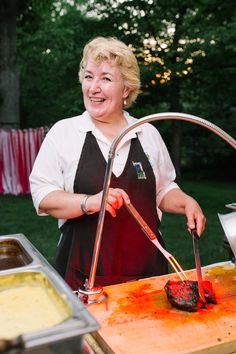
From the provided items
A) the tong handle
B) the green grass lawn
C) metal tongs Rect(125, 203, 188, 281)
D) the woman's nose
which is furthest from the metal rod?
the green grass lawn

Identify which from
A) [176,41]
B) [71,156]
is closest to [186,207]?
[71,156]

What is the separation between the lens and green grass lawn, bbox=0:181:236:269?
579 cm

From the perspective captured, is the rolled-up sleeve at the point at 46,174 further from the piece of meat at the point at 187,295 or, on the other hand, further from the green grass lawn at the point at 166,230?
the green grass lawn at the point at 166,230

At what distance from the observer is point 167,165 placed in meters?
2.27

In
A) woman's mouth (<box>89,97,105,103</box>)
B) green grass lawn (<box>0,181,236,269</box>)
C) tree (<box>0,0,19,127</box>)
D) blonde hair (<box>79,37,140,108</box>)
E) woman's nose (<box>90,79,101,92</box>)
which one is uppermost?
tree (<box>0,0,19,127</box>)

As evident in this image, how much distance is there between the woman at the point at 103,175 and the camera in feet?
6.68

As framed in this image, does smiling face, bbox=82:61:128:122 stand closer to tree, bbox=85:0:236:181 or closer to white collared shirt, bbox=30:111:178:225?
white collared shirt, bbox=30:111:178:225

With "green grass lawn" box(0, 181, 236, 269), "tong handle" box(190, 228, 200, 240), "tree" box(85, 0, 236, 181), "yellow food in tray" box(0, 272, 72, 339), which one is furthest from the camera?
"tree" box(85, 0, 236, 181)

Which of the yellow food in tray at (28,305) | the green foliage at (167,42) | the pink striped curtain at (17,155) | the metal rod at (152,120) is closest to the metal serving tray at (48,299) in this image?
the yellow food in tray at (28,305)

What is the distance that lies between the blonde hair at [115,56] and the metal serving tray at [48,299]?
0.99 m

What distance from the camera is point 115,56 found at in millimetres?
2039

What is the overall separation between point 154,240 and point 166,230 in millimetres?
5693

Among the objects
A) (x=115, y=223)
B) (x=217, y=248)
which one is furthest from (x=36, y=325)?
(x=217, y=248)

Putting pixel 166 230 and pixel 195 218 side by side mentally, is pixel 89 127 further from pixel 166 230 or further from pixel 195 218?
pixel 166 230
